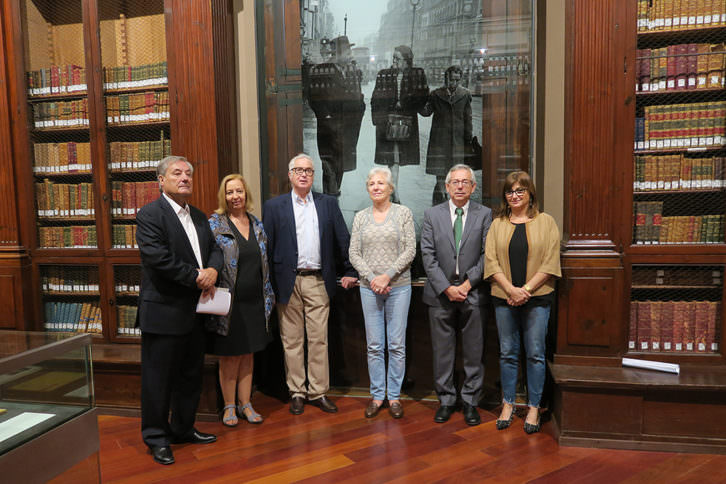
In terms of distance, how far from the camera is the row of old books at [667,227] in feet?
10.3

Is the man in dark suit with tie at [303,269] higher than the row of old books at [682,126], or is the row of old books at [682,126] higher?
the row of old books at [682,126]

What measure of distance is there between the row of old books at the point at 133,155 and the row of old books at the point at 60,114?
0.32 m

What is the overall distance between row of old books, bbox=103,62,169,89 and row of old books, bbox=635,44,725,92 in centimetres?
319

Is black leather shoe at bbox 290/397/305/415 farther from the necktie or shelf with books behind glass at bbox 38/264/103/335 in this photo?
shelf with books behind glass at bbox 38/264/103/335

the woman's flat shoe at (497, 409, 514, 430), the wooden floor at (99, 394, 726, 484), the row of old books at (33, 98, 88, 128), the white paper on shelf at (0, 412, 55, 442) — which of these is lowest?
the wooden floor at (99, 394, 726, 484)

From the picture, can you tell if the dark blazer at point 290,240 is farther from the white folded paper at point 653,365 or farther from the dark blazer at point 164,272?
the white folded paper at point 653,365

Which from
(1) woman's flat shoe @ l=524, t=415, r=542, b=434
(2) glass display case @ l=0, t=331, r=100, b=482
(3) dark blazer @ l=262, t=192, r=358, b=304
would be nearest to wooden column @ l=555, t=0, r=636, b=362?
(1) woman's flat shoe @ l=524, t=415, r=542, b=434

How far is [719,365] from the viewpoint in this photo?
312cm

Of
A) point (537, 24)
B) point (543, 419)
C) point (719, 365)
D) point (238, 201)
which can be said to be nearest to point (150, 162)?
point (238, 201)

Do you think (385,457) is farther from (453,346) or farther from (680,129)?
(680,129)

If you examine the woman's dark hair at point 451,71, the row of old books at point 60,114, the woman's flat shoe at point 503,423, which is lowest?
the woman's flat shoe at point 503,423

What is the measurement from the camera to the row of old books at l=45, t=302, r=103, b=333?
391 centimetres

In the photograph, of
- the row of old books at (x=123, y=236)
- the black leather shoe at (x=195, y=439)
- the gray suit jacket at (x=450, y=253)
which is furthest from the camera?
the row of old books at (x=123, y=236)

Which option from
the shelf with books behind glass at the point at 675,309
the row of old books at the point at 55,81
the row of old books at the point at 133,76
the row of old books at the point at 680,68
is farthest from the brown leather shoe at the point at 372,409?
the row of old books at the point at 55,81
